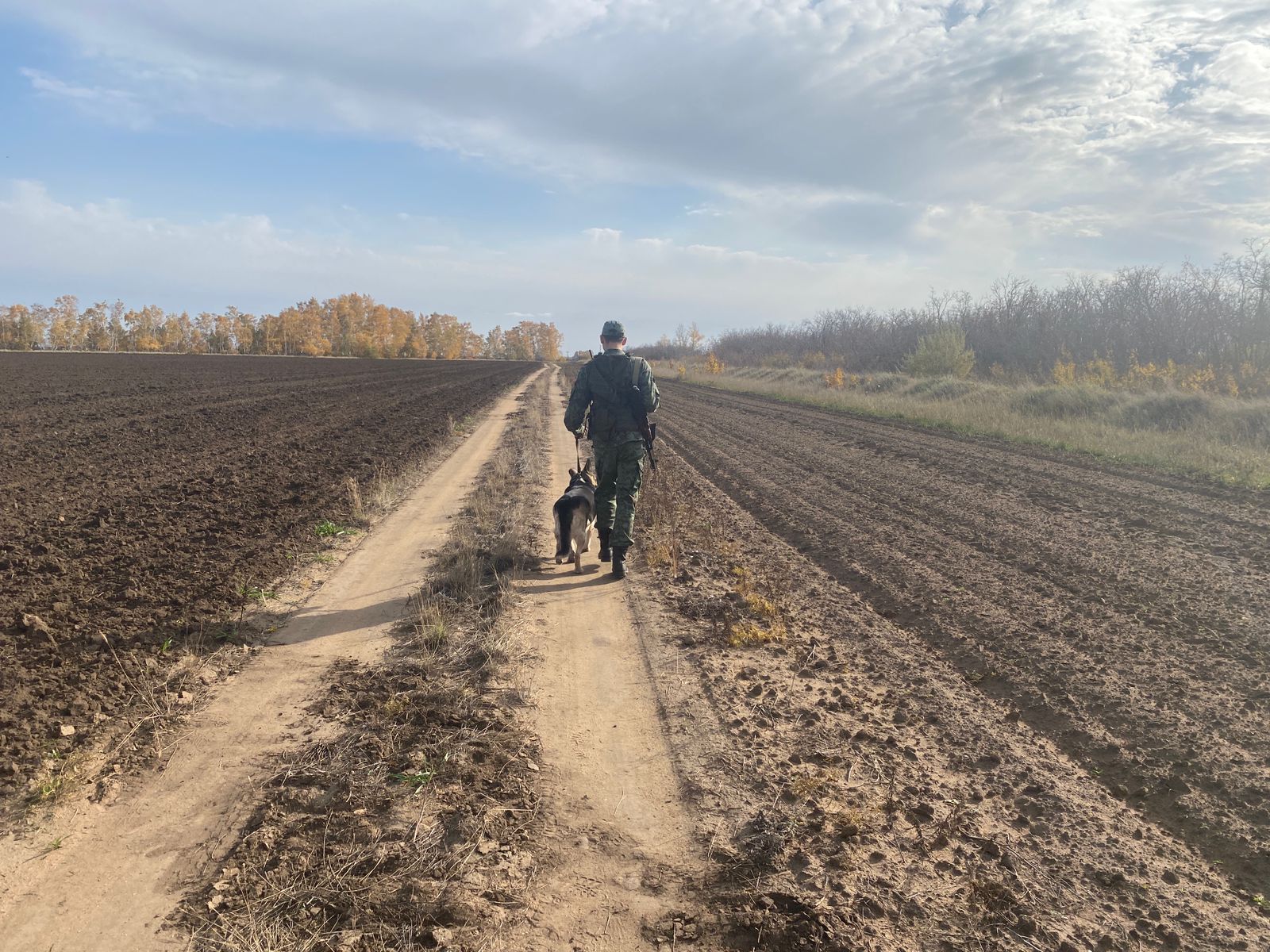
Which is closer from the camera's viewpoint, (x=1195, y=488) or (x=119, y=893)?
(x=119, y=893)

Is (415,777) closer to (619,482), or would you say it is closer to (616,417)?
(619,482)

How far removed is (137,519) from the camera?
8.11 m

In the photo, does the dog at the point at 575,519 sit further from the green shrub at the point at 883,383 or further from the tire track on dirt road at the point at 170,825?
the green shrub at the point at 883,383

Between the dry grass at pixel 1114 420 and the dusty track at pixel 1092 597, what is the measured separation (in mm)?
1908

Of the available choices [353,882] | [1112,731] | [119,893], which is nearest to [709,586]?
[1112,731]

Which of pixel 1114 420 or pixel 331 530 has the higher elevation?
pixel 1114 420

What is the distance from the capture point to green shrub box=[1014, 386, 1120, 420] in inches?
800

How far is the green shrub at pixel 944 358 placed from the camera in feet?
120

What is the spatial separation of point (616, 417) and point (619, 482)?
26.3 inches

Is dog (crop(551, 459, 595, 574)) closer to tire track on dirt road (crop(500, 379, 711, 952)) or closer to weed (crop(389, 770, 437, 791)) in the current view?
tire track on dirt road (crop(500, 379, 711, 952))

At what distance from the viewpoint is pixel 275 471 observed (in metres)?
11.6

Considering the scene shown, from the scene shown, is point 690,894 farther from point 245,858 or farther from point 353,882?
point 245,858

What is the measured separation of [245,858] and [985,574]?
6.52 meters

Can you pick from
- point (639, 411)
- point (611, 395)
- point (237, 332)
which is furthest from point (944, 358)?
point (237, 332)
